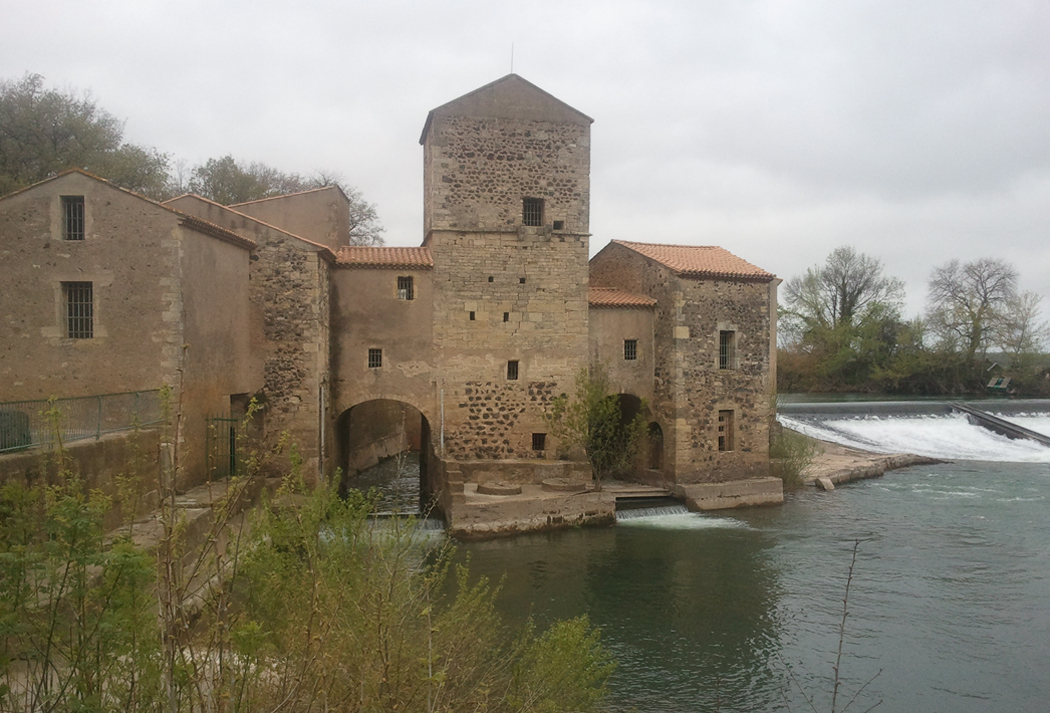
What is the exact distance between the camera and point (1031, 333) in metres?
38.8

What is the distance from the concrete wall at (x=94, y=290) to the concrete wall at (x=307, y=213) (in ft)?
19.8

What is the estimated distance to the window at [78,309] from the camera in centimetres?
1220

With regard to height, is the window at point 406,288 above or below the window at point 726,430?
above

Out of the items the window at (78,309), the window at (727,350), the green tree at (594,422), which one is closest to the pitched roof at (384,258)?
the green tree at (594,422)

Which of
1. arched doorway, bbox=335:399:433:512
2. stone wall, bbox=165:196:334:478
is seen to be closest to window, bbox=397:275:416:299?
stone wall, bbox=165:196:334:478

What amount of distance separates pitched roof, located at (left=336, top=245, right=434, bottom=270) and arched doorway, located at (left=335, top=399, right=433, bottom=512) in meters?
3.74

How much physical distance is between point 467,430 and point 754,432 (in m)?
7.37

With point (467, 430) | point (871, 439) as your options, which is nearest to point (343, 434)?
point (467, 430)

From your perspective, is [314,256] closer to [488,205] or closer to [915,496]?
[488,205]

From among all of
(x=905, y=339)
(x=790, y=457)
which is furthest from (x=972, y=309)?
(x=790, y=457)

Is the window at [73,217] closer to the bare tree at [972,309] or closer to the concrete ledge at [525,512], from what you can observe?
the concrete ledge at [525,512]

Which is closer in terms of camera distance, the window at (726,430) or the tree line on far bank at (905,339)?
the window at (726,430)

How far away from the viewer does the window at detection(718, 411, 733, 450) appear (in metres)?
18.6

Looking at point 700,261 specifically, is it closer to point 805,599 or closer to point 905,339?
point 805,599
